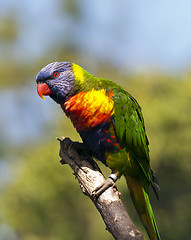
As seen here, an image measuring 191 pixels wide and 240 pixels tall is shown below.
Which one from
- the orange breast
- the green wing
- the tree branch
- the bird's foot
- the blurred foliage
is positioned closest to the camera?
the tree branch

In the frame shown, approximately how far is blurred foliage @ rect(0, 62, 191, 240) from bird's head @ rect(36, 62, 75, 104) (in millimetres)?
5399

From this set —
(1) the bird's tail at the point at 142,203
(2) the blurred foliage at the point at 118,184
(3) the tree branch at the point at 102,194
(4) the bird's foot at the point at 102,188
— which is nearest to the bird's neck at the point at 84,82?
(3) the tree branch at the point at 102,194

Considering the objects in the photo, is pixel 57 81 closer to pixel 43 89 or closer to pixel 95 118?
pixel 43 89

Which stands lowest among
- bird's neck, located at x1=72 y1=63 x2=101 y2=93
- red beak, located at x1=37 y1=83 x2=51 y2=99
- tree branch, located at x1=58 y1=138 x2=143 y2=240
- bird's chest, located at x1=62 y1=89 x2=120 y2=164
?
tree branch, located at x1=58 y1=138 x2=143 y2=240

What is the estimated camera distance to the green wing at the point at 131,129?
125 inches

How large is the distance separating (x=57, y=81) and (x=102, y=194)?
1128 millimetres

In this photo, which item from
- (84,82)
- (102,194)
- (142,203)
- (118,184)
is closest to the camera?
(102,194)

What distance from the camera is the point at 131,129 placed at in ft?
10.7

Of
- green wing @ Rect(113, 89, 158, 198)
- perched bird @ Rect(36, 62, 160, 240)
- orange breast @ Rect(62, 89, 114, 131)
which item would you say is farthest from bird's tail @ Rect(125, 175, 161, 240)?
orange breast @ Rect(62, 89, 114, 131)

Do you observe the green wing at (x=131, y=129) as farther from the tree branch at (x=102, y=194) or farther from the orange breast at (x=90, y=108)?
the tree branch at (x=102, y=194)

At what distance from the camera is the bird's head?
3.18m

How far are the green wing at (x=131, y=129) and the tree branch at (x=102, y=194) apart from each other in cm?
39

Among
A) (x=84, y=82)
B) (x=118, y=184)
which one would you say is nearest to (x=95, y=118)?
(x=84, y=82)

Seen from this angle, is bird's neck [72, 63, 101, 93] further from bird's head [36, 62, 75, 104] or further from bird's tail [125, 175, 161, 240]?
bird's tail [125, 175, 161, 240]
